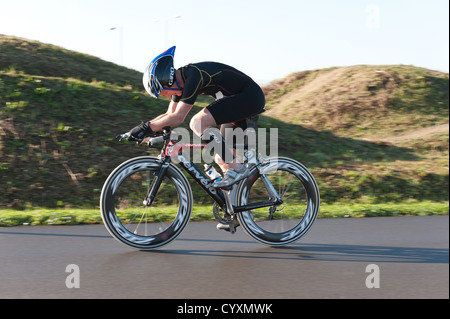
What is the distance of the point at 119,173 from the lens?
5.51 meters

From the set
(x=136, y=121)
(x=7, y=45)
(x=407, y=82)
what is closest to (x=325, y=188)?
(x=136, y=121)

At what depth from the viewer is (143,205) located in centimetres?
576

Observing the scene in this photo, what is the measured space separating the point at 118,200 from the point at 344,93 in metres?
19.3

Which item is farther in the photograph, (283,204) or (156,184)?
(283,204)

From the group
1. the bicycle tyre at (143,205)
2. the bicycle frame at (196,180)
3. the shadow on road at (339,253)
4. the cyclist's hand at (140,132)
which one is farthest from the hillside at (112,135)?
the cyclist's hand at (140,132)

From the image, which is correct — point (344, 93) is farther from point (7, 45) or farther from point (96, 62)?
point (7, 45)

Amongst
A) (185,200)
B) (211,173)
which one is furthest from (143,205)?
(211,173)

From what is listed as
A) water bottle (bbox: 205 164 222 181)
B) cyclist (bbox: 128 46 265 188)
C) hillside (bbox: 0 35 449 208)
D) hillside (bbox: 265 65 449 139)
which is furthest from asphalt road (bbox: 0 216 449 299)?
hillside (bbox: 265 65 449 139)

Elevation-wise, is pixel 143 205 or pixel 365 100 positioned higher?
pixel 365 100

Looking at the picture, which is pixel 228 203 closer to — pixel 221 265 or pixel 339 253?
pixel 221 265

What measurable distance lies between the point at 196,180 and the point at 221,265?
1.10m

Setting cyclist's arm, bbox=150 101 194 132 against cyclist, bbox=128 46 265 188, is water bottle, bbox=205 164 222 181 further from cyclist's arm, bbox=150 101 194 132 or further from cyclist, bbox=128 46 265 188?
cyclist's arm, bbox=150 101 194 132

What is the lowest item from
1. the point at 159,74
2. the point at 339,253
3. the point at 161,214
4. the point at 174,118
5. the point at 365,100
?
the point at 339,253

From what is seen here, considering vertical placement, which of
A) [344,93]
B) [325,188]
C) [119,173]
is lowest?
[325,188]
